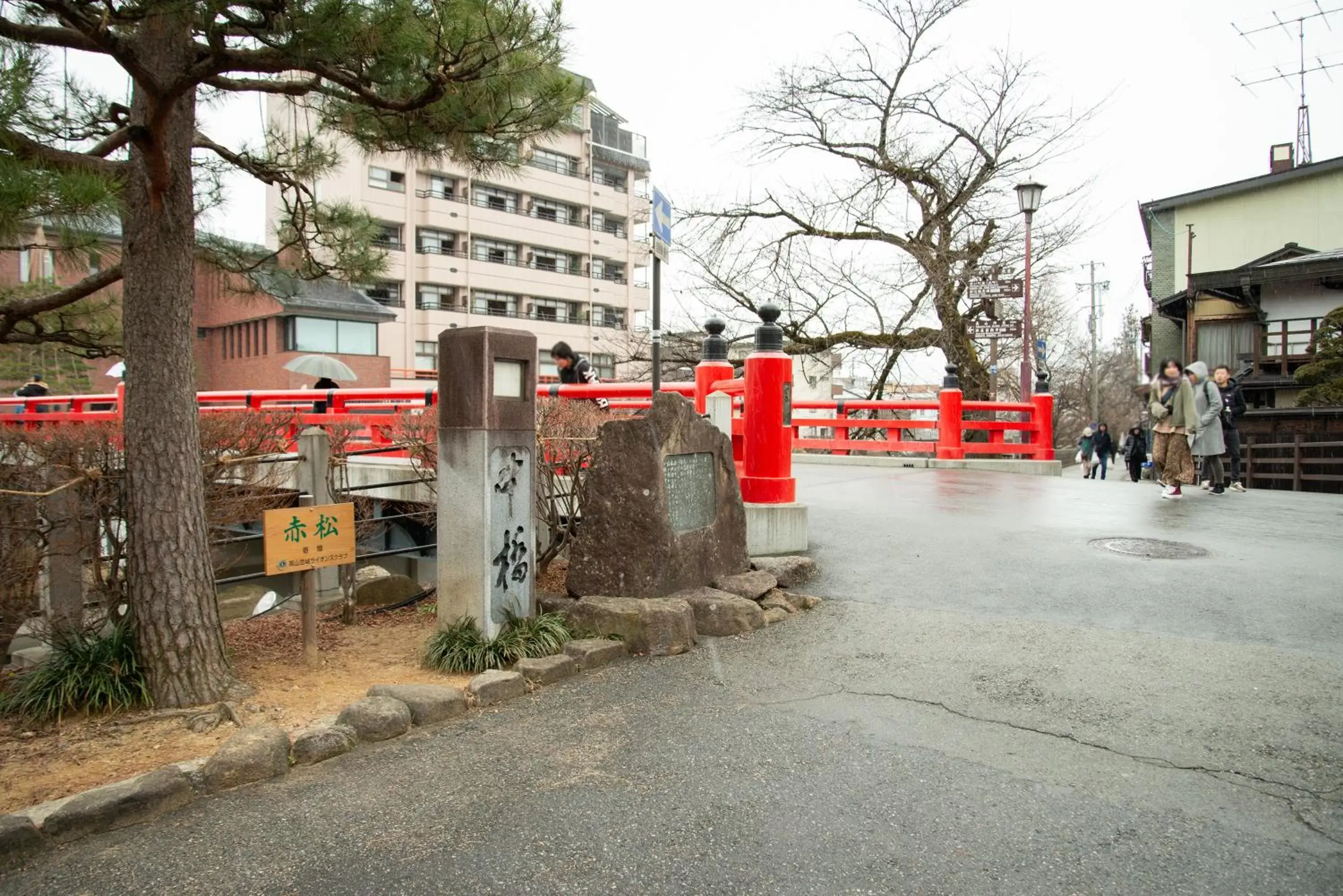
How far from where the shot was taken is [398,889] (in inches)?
101

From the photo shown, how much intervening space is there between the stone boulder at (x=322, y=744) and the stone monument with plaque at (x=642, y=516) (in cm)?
199

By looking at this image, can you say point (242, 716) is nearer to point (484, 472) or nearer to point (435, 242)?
point (484, 472)

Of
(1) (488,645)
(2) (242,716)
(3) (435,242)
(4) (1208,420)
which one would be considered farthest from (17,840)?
(3) (435,242)

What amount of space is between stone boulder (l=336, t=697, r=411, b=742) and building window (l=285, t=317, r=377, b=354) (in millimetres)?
33266

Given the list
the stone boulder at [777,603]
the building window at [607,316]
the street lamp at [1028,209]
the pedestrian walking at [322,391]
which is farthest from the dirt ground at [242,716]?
the building window at [607,316]

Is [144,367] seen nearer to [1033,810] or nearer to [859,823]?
[859,823]

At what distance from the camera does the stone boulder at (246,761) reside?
10.9 feet

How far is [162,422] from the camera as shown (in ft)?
13.8

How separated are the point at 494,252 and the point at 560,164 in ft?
23.1

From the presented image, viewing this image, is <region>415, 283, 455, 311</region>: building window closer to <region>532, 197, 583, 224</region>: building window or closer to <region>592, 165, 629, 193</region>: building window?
<region>532, 197, 583, 224</region>: building window

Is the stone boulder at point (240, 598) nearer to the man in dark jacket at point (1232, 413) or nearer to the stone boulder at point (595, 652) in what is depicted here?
the stone boulder at point (595, 652)

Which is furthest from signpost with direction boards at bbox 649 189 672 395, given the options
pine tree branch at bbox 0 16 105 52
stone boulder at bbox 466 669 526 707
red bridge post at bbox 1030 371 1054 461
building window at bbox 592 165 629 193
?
building window at bbox 592 165 629 193

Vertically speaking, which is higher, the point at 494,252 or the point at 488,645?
the point at 494,252

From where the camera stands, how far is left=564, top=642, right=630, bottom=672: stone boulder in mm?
4734
